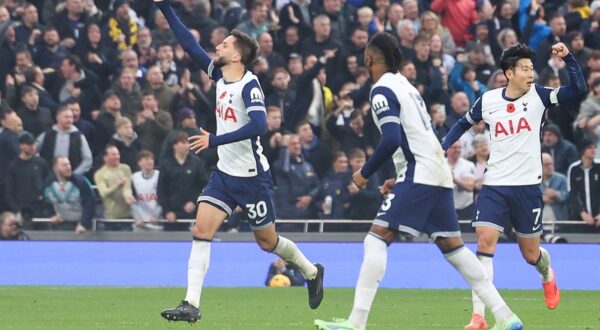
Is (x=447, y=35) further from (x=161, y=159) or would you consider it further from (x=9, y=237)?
(x=9, y=237)

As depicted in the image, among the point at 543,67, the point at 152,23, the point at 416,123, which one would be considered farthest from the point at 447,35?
the point at 416,123

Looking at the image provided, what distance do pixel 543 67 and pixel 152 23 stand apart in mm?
6897

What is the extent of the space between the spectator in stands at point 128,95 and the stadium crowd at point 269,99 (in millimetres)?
22

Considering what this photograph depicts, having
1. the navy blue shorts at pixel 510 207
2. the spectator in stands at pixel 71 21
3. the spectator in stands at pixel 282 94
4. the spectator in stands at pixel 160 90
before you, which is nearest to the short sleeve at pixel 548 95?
the navy blue shorts at pixel 510 207

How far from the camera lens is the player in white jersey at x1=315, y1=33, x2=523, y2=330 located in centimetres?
1116

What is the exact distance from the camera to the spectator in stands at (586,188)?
70.8 ft

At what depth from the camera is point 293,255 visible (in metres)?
14.4

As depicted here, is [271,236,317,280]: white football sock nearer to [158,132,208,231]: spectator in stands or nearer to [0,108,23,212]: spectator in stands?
[158,132,208,231]: spectator in stands

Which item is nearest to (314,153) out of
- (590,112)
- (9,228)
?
(590,112)

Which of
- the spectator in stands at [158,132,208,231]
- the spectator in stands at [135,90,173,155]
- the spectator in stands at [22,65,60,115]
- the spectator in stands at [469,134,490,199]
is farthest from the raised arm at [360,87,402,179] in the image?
the spectator in stands at [22,65,60,115]

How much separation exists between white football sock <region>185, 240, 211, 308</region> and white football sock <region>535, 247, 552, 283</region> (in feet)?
11.2

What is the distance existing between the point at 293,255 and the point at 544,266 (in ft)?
8.21

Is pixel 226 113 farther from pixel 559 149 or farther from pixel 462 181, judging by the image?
pixel 559 149

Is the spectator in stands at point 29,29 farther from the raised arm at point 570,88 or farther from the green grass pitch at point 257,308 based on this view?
the raised arm at point 570,88
